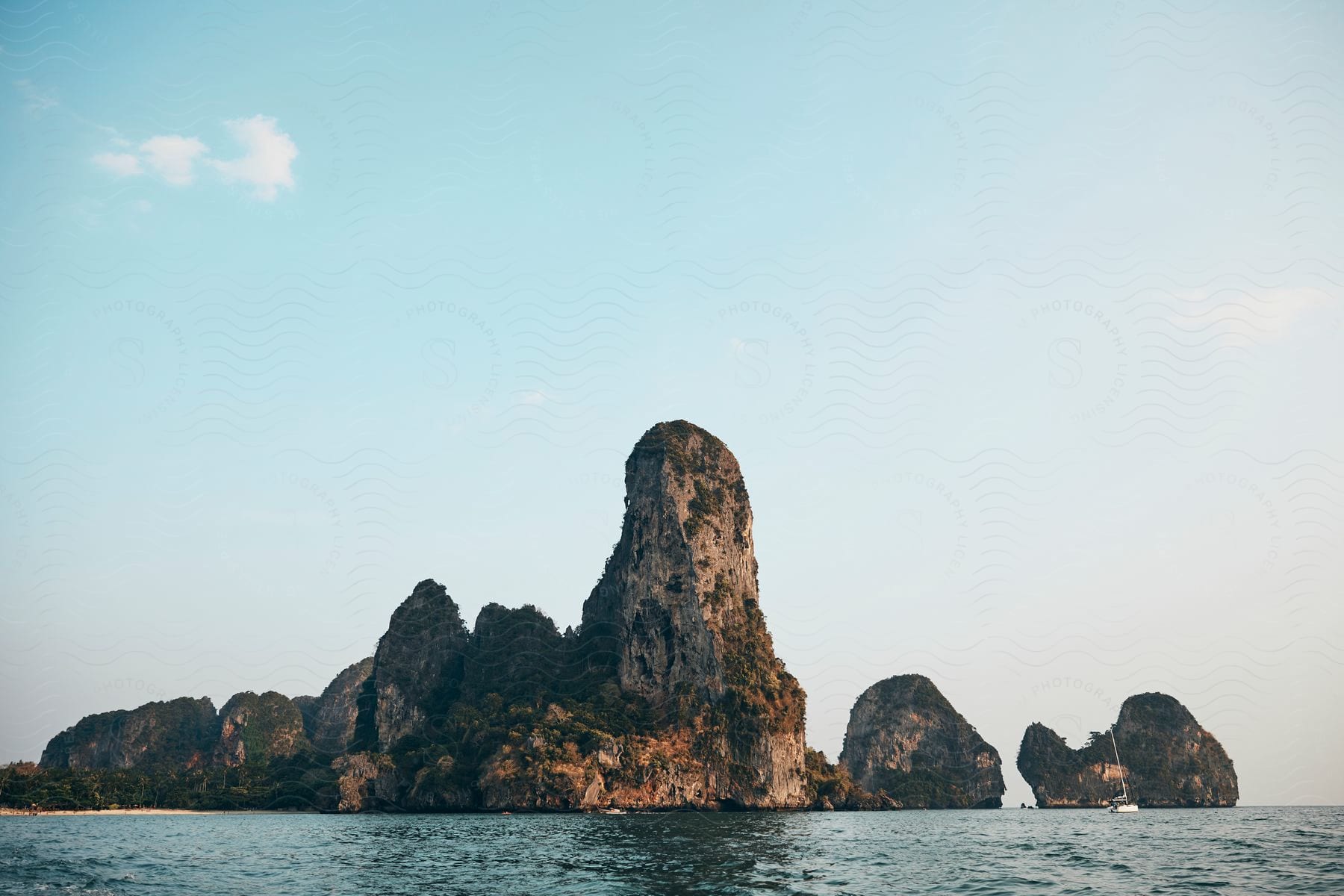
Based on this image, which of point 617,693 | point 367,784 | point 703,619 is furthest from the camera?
point 703,619

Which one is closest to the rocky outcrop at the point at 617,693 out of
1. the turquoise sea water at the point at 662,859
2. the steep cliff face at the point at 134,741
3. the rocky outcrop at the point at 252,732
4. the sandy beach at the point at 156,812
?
the sandy beach at the point at 156,812

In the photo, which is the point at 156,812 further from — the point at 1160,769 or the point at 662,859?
the point at 1160,769

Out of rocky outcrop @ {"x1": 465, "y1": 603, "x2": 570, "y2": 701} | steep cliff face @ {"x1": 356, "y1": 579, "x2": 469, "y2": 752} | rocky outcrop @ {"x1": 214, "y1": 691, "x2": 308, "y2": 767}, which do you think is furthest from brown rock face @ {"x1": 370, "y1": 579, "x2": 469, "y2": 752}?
rocky outcrop @ {"x1": 214, "y1": 691, "x2": 308, "y2": 767}

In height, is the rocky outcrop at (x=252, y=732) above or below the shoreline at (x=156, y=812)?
above

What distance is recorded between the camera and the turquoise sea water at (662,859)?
3375 cm

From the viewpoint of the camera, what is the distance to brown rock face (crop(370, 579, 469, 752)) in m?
142

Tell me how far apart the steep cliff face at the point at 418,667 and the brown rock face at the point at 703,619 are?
24.4 meters

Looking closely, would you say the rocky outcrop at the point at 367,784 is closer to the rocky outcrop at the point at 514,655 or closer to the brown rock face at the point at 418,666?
the brown rock face at the point at 418,666

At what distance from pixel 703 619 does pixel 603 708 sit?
20557 millimetres

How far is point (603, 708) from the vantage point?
416 feet

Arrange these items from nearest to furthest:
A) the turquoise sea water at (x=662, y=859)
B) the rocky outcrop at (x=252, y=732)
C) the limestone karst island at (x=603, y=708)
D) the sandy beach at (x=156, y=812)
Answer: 1. the turquoise sea water at (x=662, y=859)
2. the sandy beach at (x=156, y=812)
3. the limestone karst island at (x=603, y=708)
4. the rocky outcrop at (x=252, y=732)

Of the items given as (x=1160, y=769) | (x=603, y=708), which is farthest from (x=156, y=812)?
(x=1160, y=769)

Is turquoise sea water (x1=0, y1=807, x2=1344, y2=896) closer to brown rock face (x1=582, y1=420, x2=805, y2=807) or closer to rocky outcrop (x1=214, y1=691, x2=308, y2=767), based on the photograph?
brown rock face (x1=582, y1=420, x2=805, y2=807)

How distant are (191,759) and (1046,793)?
645 feet
